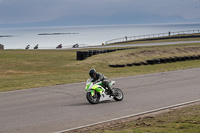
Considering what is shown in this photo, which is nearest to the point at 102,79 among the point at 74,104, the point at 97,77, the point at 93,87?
the point at 97,77

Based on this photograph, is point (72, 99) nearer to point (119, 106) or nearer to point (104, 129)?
point (119, 106)

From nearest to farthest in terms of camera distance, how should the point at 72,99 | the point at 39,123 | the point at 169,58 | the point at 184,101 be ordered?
1. the point at 39,123
2. the point at 184,101
3. the point at 72,99
4. the point at 169,58

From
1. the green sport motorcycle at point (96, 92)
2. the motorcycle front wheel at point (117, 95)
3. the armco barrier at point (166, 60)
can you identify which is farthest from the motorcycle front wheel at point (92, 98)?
the armco barrier at point (166, 60)

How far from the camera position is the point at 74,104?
507 inches

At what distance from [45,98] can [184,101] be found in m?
5.78

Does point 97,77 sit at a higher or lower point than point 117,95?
higher

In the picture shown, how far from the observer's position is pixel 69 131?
29.0 feet

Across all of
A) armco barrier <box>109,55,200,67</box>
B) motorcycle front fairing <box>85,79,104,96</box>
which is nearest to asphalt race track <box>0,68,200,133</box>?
motorcycle front fairing <box>85,79,104,96</box>

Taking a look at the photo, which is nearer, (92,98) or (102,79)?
(92,98)

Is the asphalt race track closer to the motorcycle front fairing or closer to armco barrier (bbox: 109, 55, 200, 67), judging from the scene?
the motorcycle front fairing

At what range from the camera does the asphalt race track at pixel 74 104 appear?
31.9 ft

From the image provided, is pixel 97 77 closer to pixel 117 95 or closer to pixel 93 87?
pixel 93 87

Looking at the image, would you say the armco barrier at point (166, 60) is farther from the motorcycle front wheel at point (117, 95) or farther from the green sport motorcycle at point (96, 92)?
the green sport motorcycle at point (96, 92)

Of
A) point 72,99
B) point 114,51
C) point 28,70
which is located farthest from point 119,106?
point 114,51
